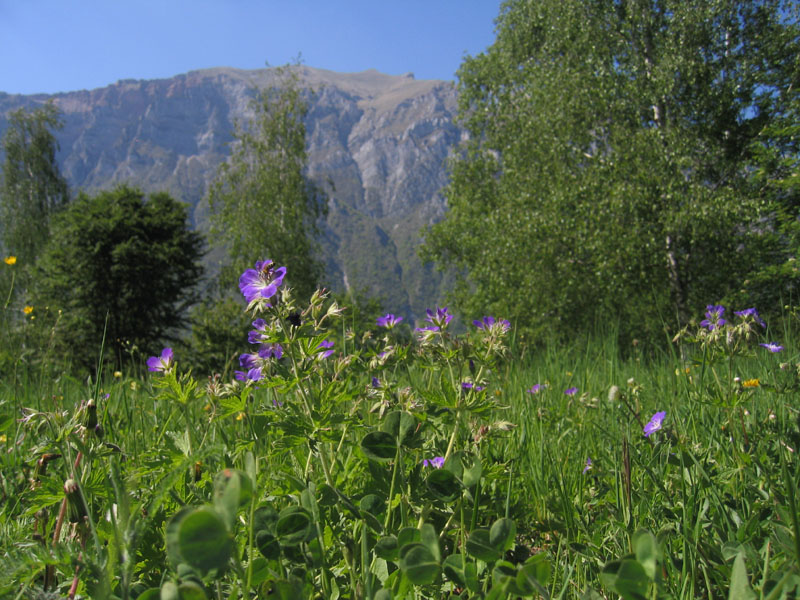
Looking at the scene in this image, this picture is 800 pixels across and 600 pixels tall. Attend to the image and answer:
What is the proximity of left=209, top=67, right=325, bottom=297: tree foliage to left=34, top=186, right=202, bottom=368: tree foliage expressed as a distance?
2.82m

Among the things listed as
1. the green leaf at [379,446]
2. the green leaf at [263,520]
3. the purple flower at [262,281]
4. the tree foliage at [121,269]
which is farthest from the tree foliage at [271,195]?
the green leaf at [263,520]

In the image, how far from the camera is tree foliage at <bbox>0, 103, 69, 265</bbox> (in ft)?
97.0

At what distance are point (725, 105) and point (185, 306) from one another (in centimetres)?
2337

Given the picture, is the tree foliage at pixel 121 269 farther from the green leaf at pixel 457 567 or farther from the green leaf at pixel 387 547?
the green leaf at pixel 457 567

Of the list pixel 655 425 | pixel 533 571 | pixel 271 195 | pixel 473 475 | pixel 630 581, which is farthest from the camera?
pixel 271 195

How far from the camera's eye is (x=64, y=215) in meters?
25.0

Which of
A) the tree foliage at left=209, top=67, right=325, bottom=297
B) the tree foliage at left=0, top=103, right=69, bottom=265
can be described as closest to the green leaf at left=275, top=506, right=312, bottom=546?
the tree foliage at left=209, top=67, right=325, bottom=297

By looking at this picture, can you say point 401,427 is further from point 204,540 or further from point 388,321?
point 388,321

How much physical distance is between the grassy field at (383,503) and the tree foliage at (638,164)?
1181cm

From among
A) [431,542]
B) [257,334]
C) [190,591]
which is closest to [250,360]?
[257,334]

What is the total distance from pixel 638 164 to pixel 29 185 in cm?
3214

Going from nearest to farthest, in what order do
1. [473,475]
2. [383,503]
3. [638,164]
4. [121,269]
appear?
[473,475]
[383,503]
[638,164]
[121,269]

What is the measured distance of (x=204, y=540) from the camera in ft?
1.69

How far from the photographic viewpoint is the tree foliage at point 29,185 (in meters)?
29.6
